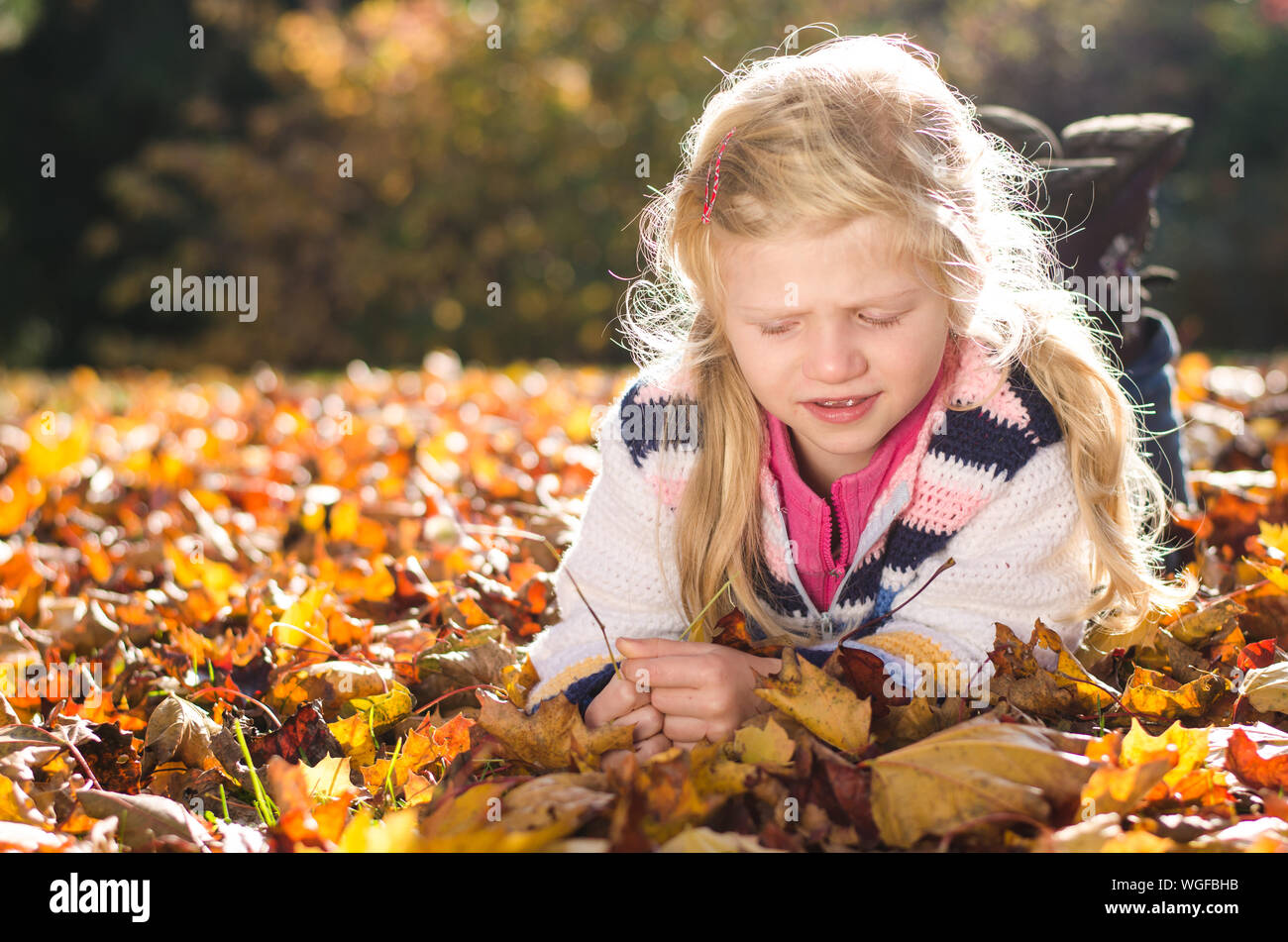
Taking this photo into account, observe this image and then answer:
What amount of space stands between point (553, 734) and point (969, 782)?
0.52m

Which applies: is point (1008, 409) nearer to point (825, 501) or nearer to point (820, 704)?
point (825, 501)

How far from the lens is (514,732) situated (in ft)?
4.94

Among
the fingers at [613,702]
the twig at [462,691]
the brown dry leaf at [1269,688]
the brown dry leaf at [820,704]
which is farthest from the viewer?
the twig at [462,691]

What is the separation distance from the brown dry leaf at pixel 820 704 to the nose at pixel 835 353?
42cm

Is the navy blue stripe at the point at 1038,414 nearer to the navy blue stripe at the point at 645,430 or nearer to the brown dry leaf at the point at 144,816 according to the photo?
the navy blue stripe at the point at 645,430

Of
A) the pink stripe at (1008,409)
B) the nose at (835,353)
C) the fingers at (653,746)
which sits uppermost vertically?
the nose at (835,353)

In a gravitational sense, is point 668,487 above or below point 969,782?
above

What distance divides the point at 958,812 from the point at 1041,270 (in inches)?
44.1

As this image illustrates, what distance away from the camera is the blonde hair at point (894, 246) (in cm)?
168

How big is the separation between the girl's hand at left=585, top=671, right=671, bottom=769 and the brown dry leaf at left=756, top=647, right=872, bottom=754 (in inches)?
7.7

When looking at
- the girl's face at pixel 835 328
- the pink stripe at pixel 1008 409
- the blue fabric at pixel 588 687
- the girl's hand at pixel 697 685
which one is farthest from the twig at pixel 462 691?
the pink stripe at pixel 1008 409

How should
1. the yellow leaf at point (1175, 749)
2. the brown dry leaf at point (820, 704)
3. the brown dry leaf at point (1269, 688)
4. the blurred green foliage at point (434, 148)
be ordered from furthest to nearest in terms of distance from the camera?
Answer: 1. the blurred green foliage at point (434, 148)
2. the brown dry leaf at point (1269, 688)
3. the brown dry leaf at point (820, 704)
4. the yellow leaf at point (1175, 749)

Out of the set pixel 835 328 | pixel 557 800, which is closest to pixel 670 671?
pixel 557 800

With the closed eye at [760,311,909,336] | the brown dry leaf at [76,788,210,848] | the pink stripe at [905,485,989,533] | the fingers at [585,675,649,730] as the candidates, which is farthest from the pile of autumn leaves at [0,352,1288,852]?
the closed eye at [760,311,909,336]
